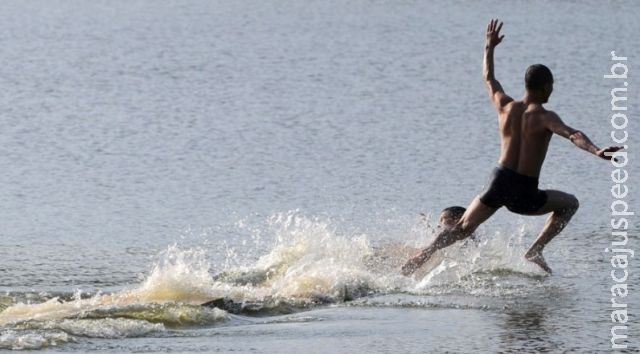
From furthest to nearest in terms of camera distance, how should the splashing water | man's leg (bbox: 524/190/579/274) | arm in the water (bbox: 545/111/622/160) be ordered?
man's leg (bbox: 524/190/579/274), arm in the water (bbox: 545/111/622/160), the splashing water

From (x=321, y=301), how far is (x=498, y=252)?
2.08 m

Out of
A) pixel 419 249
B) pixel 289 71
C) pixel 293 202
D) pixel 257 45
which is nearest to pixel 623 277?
pixel 419 249

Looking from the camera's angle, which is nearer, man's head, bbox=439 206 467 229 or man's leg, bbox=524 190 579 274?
man's leg, bbox=524 190 579 274

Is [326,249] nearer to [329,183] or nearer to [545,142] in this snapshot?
[545,142]

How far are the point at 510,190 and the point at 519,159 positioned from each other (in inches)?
9.4

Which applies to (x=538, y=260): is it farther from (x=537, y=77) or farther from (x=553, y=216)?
(x=537, y=77)

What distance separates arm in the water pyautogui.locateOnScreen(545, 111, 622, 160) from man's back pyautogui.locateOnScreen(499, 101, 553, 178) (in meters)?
0.05

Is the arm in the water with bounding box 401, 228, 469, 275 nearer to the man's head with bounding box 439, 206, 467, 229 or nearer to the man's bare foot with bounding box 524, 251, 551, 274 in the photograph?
the man's head with bounding box 439, 206, 467, 229

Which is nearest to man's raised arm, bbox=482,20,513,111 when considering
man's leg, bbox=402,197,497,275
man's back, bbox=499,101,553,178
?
man's back, bbox=499,101,553,178

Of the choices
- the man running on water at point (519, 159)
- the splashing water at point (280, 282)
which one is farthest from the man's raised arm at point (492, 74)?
the splashing water at point (280, 282)

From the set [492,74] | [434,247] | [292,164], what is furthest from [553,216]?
[292,164]

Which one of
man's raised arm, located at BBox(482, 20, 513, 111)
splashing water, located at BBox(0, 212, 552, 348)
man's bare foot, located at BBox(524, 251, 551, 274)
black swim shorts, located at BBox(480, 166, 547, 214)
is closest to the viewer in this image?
splashing water, located at BBox(0, 212, 552, 348)

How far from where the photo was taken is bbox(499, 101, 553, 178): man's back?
39.9ft

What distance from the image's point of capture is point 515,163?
12.3 metres
